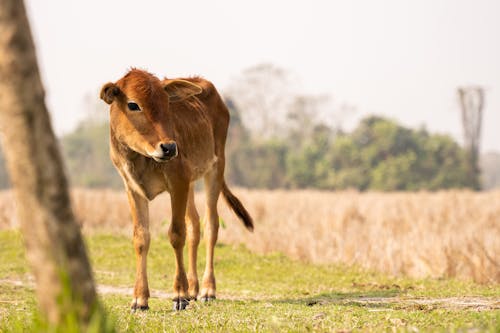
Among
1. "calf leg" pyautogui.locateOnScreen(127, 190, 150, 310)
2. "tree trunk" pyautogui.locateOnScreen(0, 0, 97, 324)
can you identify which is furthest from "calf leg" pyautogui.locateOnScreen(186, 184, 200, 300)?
"tree trunk" pyautogui.locateOnScreen(0, 0, 97, 324)

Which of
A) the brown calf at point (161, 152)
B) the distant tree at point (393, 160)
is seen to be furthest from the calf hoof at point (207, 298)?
the distant tree at point (393, 160)

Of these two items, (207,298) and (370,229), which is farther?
(370,229)

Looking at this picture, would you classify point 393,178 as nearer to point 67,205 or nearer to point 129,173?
point 129,173

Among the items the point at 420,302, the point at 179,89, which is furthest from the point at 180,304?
the point at 420,302

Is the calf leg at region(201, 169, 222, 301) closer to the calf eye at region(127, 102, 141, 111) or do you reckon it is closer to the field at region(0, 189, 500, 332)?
the field at region(0, 189, 500, 332)

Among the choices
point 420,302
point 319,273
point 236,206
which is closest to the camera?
point 420,302

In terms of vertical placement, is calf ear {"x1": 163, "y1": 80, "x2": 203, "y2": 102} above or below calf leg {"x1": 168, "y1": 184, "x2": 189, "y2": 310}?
above

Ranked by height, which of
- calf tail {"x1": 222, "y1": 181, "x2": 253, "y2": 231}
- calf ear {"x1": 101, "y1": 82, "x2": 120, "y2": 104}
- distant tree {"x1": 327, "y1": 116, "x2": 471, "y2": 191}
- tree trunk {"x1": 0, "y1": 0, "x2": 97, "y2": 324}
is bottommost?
distant tree {"x1": 327, "y1": 116, "x2": 471, "y2": 191}

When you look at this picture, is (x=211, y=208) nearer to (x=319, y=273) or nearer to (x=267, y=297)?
(x=267, y=297)

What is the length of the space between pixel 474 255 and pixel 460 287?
143 cm

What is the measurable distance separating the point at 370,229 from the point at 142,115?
8535mm

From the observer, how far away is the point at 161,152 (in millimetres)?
6730

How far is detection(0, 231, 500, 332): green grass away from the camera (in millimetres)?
5816

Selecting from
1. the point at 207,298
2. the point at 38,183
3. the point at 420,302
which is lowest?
the point at 207,298
